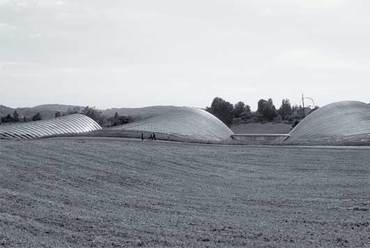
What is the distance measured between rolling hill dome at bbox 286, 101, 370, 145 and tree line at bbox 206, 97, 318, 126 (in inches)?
1154

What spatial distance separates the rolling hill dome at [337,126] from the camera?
156ft

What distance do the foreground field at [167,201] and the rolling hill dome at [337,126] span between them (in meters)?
17.9

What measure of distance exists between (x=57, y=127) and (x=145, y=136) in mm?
12511

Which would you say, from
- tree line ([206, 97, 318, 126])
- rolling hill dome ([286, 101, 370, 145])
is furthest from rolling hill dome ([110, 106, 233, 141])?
tree line ([206, 97, 318, 126])

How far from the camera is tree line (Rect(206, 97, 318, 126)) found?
106 m

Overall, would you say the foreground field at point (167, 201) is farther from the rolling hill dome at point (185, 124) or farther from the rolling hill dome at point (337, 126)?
the rolling hill dome at point (185, 124)

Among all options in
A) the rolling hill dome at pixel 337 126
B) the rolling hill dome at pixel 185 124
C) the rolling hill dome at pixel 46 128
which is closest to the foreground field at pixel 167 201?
the rolling hill dome at pixel 337 126

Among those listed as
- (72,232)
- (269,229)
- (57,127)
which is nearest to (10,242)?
(72,232)

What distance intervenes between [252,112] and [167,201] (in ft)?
318

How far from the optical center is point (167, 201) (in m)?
16.7

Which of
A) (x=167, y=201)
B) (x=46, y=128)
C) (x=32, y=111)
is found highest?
(x=32, y=111)

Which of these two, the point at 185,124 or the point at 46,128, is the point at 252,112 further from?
the point at 46,128

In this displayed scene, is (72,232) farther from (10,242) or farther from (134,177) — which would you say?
(134,177)

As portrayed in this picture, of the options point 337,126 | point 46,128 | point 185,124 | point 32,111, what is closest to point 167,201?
point 46,128
